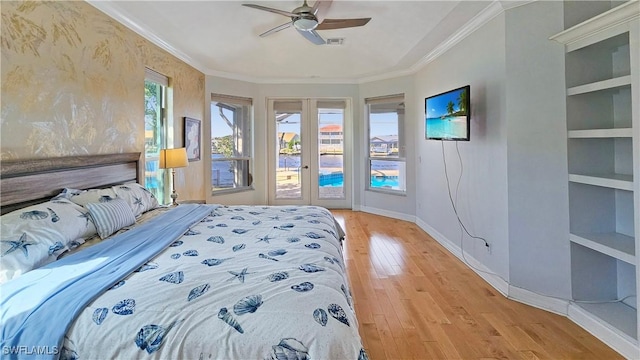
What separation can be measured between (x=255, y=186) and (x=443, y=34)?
13.5 ft

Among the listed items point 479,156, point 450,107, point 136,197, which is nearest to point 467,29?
point 450,107

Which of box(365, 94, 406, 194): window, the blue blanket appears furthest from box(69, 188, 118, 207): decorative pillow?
box(365, 94, 406, 194): window

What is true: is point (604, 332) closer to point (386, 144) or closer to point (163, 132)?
point (386, 144)

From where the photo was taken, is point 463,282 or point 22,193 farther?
point 463,282

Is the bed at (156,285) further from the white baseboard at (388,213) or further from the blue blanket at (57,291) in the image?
the white baseboard at (388,213)

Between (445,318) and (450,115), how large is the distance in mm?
1993

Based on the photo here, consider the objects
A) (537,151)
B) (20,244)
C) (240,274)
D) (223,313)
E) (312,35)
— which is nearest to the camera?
(223,313)

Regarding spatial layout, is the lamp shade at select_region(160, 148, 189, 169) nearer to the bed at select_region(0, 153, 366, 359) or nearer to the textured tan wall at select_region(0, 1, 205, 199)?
the textured tan wall at select_region(0, 1, 205, 199)

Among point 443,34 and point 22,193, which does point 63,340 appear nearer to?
point 22,193

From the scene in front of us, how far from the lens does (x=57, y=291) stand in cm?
131

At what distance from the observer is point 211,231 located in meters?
2.27

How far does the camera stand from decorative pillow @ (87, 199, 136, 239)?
2.12 m

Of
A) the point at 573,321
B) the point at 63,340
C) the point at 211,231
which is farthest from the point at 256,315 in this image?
the point at 573,321

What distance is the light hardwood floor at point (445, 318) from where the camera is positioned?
79.9 inches
